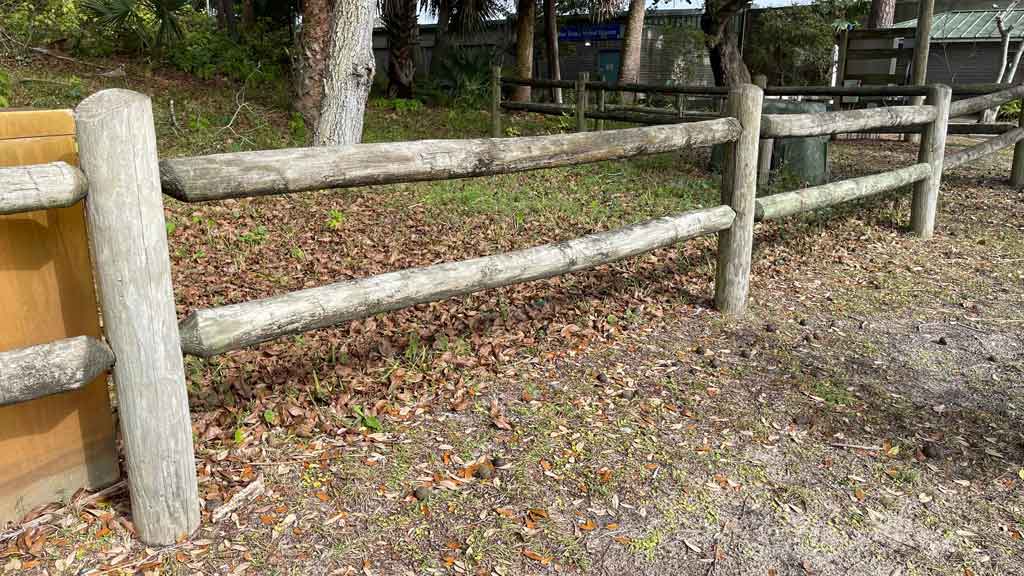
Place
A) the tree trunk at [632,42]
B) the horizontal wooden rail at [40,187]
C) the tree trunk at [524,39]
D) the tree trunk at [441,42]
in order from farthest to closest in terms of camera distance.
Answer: the tree trunk at [441,42] → the tree trunk at [524,39] → the tree trunk at [632,42] → the horizontal wooden rail at [40,187]

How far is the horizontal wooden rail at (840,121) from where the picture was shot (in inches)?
182

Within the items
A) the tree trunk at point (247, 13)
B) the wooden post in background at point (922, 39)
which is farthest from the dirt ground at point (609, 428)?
the tree trunk at point (247, 13)

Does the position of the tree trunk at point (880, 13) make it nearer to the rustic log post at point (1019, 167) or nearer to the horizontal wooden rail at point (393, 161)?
the rustic log post at point (1019, 167)

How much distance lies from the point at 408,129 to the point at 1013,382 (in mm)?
9916

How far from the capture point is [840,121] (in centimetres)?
526

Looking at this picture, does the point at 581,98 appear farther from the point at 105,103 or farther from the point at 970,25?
the point at 970,25

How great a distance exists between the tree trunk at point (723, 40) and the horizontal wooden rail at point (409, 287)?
8.94 meters

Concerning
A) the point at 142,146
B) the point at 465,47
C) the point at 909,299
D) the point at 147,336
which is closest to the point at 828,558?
the point at 147,336

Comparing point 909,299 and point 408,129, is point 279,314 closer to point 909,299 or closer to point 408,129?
point 909,299

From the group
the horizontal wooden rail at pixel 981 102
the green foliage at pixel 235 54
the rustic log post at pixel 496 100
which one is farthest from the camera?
the green foliage at pixel 235 54

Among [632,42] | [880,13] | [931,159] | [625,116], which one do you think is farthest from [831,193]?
[880,13]

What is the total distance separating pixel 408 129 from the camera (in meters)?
12.3

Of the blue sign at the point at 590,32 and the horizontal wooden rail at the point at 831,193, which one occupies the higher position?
the blue sign at the point at 590,32

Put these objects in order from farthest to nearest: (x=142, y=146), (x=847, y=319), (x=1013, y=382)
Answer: (x=847, y=319)
(x=1013, y=382)
(x=142, y=146)
